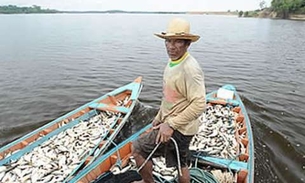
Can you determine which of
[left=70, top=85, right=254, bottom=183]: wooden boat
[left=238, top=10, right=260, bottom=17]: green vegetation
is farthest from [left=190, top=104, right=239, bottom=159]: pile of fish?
[left=238, top=10, right=260, bottom=17]: green vegetation

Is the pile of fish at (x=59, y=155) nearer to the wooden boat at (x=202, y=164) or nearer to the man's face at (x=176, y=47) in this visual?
the wooden boat at (x=202, y=164)

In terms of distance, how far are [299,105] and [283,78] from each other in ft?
14.1

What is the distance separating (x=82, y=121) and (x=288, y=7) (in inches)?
3219

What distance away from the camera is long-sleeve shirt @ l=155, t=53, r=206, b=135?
10.1 feet

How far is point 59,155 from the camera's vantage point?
5.59 m

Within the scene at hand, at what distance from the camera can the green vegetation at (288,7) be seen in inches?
2884

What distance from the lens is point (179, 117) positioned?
318 centimetres

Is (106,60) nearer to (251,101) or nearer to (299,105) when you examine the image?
(251,101)

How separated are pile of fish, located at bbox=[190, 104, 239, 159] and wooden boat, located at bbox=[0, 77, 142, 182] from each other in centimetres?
192

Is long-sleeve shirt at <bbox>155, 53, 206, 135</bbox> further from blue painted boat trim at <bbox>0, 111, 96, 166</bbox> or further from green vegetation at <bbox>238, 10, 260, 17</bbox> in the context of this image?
green vegetation at <bbox>238, 10, 260, 17</bbox>

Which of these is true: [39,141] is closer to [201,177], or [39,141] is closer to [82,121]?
[82,121]

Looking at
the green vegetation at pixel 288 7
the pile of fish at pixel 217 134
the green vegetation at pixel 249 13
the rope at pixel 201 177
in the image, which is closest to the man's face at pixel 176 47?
the rope at pixel 201 177

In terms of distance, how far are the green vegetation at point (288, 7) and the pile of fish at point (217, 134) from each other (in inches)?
3030

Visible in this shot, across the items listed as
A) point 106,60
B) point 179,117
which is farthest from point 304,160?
point 106,60
